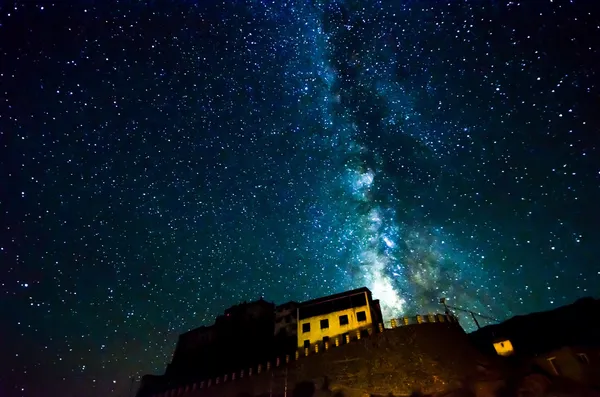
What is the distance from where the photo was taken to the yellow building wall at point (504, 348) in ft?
140

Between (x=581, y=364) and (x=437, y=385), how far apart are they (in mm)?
11964

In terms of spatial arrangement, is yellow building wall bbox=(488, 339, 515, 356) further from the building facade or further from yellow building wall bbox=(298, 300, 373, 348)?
yellow building wall bbox=(298, 300, 373, 348)

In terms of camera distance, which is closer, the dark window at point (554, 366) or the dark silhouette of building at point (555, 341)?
the dark silhouette of building at point (555, 341)

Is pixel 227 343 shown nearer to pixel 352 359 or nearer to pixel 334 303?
pixel 334 303

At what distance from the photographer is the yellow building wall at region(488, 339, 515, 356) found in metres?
42.7

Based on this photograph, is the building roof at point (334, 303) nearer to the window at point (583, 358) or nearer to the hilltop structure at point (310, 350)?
the hilltop structure at point (310, 350)

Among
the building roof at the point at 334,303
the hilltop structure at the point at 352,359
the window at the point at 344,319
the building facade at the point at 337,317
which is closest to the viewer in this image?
the hilltop structure at the point at 352,359

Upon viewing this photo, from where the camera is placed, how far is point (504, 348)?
141ft

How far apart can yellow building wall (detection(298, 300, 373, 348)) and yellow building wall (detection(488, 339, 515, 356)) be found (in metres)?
18.4

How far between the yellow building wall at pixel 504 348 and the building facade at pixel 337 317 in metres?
16.3

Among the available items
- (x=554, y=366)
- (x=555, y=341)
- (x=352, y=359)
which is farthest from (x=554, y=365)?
(x=555, y=341)

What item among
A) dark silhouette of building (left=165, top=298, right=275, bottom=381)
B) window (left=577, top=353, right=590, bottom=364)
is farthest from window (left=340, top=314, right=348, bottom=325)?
window (left=577, top=353, right=590, bottom=364)

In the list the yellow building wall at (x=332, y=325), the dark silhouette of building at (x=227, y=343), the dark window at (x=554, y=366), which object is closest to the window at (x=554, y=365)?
the dark window at (x=554, y=366)

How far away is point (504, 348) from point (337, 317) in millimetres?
21745
